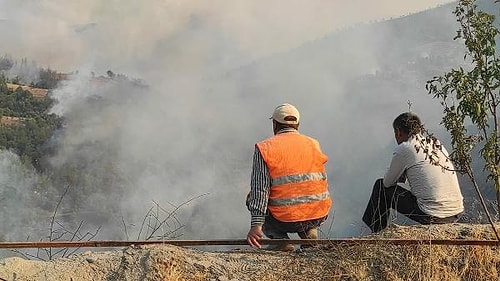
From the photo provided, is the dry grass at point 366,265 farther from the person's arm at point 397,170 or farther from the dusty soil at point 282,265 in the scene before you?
the person's arm at point 397,170

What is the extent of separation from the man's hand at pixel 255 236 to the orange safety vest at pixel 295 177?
0.28 metres

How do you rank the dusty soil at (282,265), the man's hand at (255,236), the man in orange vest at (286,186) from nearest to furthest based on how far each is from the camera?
the dusty soil at (282,265) → the man's hand at (255,236) → the man in orange vest at (286,186)

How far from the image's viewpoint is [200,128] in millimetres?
107750

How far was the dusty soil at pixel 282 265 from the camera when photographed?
4.50m

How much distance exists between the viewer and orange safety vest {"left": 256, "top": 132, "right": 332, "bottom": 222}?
16.3 feet

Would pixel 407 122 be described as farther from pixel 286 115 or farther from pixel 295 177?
pixel 295 177

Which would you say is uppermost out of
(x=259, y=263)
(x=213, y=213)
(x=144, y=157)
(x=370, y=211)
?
(x=144, y=157)

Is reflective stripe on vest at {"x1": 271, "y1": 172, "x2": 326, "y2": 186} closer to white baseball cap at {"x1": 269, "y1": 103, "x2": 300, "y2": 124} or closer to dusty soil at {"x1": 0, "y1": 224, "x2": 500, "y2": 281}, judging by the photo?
white baseball cap at {"x1": 269, "y1": 103, "x2": 300, "y2": 124}

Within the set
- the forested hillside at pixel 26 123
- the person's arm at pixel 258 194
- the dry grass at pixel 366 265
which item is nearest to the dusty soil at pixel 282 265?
the dry grass at pixel 366 265

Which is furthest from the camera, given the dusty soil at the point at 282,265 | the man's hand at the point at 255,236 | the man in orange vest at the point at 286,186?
the man in orange vest at the point at 286,186

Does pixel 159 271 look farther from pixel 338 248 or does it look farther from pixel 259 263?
pixel 338 248

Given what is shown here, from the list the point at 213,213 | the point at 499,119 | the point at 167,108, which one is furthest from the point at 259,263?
the point at 167,108

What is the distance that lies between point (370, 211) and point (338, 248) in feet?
3.93

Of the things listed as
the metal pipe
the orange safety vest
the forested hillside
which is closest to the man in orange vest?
the orange safety vest
